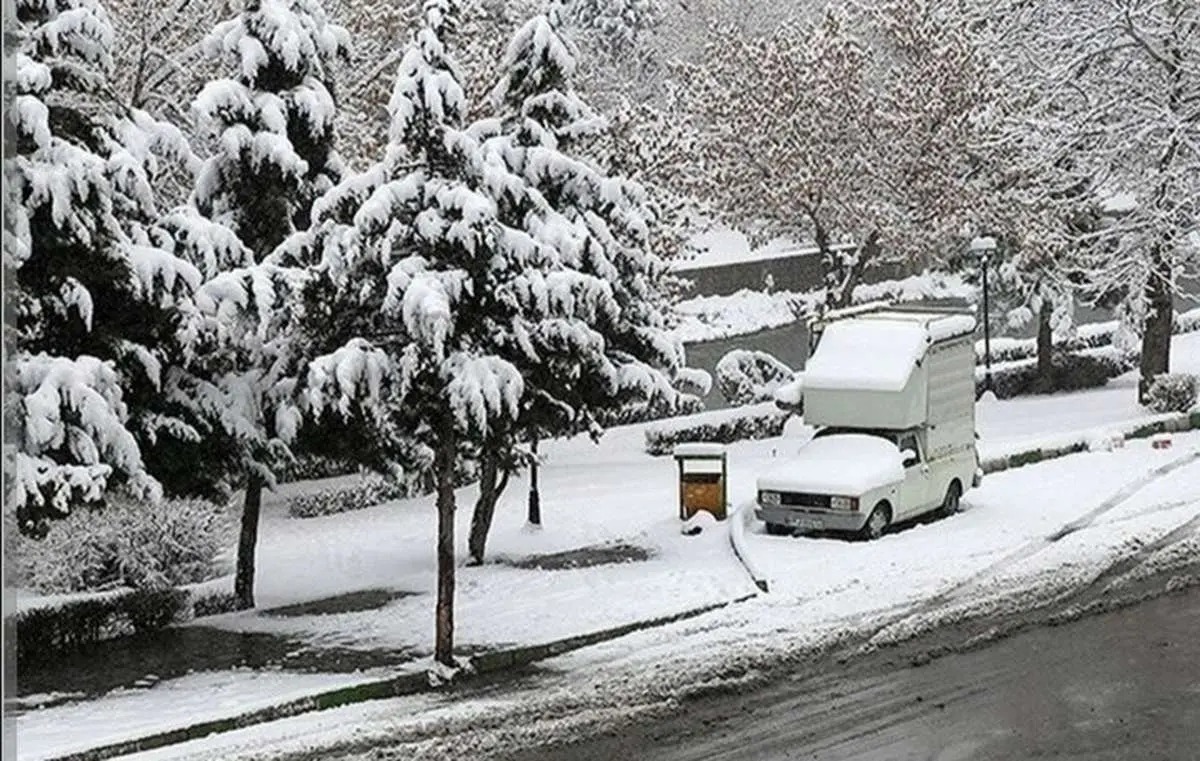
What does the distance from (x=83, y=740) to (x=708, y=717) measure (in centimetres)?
539

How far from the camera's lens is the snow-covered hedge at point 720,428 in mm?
32125

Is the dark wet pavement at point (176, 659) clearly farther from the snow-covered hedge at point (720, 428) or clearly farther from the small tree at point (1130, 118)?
the small tree at point (1130, 118)

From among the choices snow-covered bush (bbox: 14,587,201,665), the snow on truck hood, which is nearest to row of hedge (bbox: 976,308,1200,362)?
the snow on truck hood

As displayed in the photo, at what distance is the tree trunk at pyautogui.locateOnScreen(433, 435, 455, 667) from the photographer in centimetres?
1683

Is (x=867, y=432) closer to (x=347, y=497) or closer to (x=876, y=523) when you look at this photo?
(x=876, y=523)

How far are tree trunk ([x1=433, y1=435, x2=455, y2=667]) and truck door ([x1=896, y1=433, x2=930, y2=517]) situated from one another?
836cm

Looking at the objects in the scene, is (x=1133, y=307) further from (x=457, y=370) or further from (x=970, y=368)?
(x=457, y=370)

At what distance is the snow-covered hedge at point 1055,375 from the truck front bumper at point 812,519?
16.6 metres

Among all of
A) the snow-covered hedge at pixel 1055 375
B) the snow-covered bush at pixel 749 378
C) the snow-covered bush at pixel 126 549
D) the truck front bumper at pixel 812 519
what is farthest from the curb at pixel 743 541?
the snow-covered hedge at pixel 1055 375

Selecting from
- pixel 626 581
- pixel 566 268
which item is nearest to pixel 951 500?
pixel 626 581

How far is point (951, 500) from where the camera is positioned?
24.7 metres

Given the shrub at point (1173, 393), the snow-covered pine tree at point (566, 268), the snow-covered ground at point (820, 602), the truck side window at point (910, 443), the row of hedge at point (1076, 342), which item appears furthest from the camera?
the row of hedge at point (1076, 342)

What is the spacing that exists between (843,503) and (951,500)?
9.52ft

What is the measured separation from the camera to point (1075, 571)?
2103cm
